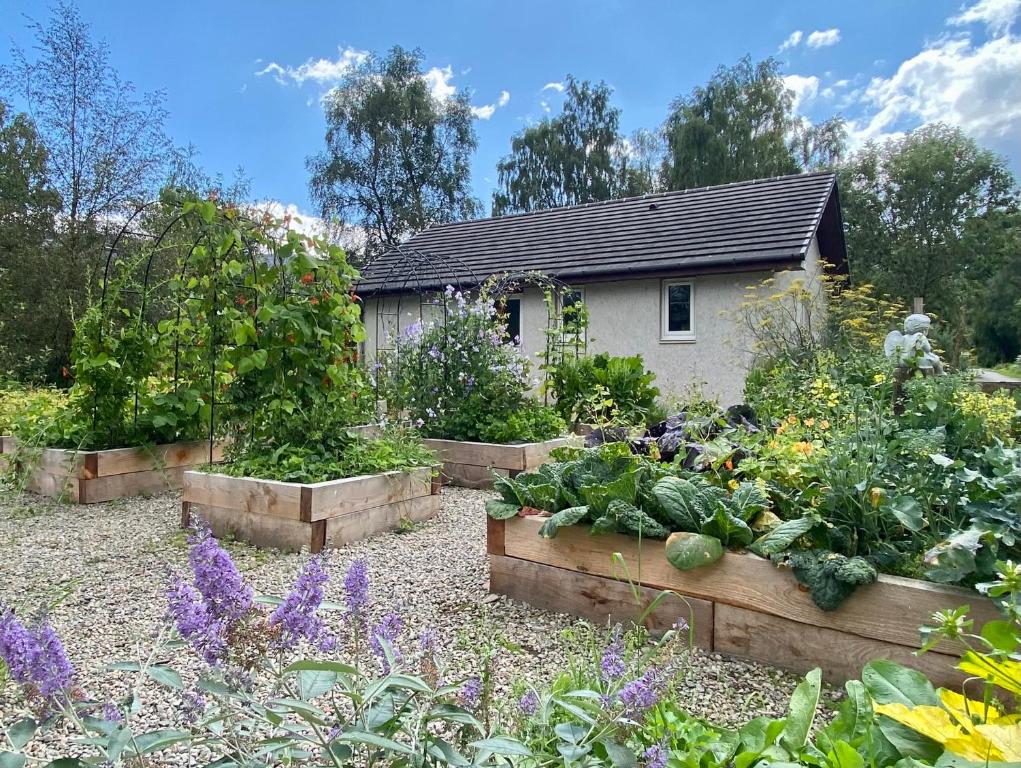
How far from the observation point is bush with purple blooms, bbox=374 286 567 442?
231 inches

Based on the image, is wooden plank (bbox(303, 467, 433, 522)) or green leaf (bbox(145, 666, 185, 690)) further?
wooden plank (bbox(303, 467, 433, 522))

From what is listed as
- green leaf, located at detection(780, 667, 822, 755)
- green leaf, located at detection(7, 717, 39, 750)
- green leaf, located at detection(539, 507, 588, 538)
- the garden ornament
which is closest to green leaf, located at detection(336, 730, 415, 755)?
green leaf, located at detection(7, 717, 39, 750)

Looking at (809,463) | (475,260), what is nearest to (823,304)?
(475,260)

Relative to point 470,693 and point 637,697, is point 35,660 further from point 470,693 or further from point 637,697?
point 637,697

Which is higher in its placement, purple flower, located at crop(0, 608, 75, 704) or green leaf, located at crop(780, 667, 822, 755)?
purple flower, located at crop(0, 608, 75, 704)

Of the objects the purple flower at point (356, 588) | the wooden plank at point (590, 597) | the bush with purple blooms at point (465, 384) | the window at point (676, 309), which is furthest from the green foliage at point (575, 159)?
the purple flower at point (356, 588)

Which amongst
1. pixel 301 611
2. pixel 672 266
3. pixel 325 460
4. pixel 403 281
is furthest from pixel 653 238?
pixel 301 611

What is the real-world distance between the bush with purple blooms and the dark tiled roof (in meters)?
2.66

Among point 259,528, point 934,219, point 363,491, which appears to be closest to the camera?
point 259,528

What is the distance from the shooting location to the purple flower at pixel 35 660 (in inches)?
33.1

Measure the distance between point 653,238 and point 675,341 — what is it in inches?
89.4

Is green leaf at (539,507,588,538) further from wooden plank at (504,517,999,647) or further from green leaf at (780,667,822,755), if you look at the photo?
green leaf at (780,667,822,755)

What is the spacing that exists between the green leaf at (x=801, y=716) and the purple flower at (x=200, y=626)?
4.12ft

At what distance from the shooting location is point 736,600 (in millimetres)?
2229
